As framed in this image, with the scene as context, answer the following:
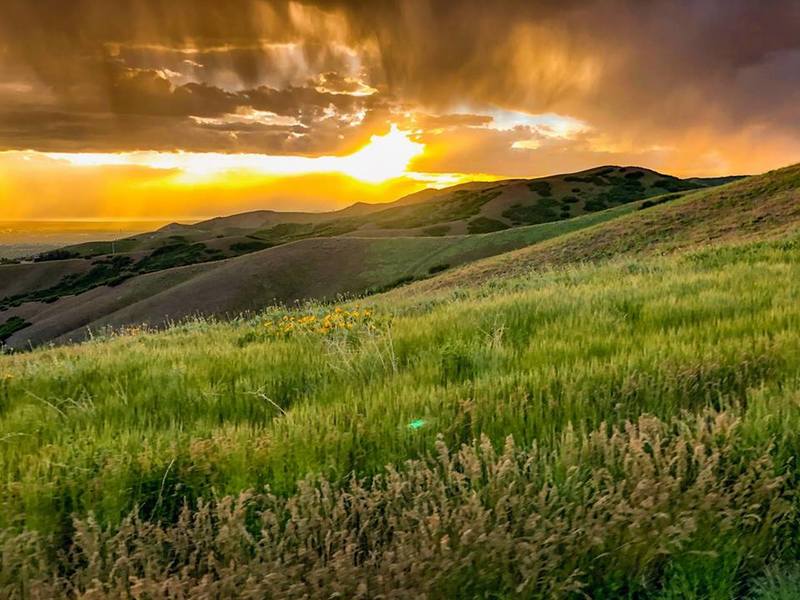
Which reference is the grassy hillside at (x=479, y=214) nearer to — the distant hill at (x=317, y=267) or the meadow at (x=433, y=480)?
the distant hill at (x=317, y=267)

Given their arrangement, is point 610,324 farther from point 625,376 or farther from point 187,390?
point 187,390

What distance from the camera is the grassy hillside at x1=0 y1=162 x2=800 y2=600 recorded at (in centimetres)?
226

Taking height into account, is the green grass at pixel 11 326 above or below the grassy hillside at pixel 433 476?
below

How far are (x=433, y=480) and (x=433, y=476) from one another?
8cm

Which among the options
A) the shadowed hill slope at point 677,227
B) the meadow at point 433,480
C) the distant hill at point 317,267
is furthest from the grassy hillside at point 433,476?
the distant hill at point 317,267

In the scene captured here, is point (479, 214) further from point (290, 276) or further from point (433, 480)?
point (433, 480)

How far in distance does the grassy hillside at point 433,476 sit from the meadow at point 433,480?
0.01 m

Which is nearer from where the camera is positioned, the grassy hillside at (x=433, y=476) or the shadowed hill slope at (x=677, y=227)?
the grassy hillside at (x=433, y=476)

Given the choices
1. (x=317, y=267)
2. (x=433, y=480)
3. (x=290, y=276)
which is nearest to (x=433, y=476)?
(x=433, y=480)

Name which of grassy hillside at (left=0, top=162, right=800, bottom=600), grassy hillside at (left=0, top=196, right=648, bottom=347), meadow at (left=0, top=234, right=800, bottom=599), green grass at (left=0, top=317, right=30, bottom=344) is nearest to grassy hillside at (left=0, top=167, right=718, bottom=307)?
green grass at (left=0, top=317, right=30, bottom=344)

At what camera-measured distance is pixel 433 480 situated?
103 inches

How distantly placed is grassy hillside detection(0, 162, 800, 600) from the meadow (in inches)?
0.6

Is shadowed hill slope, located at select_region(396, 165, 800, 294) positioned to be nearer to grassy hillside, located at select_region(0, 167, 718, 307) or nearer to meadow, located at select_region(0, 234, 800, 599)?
meadow, located at select_region(0, 234, 800, 599)

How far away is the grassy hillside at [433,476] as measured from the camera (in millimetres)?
2264
